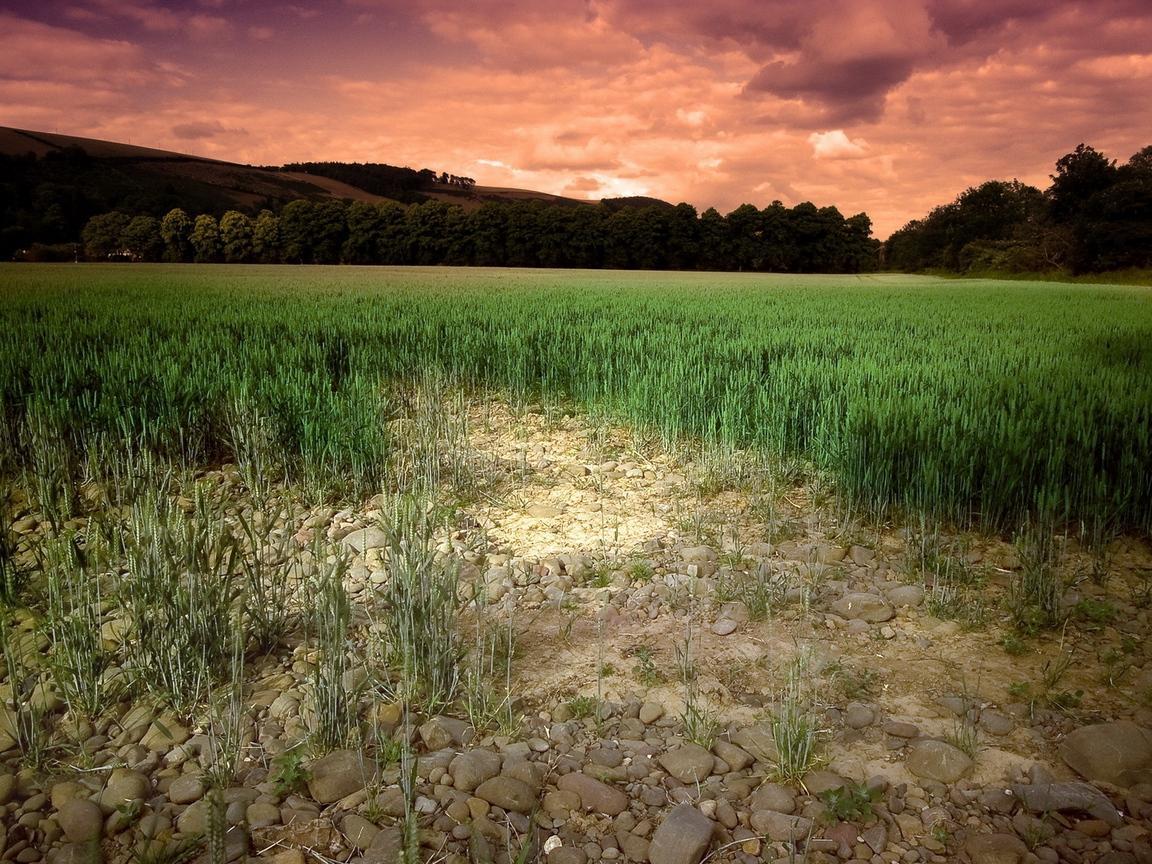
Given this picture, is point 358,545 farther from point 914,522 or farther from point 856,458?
point 914,522

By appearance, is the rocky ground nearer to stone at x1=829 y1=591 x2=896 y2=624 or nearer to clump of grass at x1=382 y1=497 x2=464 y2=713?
stone at x1=829 y1=591 x2=896 y2=624

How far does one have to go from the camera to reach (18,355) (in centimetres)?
761

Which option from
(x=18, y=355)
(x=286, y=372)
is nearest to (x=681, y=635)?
(x=286, y=372)

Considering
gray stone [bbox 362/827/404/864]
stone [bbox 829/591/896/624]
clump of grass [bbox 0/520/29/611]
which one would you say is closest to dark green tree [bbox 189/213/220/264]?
clump of grass [bbox 0/520/29/611]

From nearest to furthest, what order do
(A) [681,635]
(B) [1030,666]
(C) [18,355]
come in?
(B) [1030,666], (A) [681,635], (C) [18,355]

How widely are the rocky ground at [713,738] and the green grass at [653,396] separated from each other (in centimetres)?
58

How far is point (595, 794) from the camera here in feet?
8.09

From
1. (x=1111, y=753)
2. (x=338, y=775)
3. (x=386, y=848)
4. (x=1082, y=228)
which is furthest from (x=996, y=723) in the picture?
(x=1082, y=228)

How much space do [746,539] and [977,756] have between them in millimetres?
2288

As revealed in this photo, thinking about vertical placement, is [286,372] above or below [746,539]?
above

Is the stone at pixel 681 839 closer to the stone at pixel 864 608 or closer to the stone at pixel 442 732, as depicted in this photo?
the stone at pixel 442 732

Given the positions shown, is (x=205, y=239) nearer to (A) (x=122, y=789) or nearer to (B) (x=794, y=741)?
(A) (x=122, y=789)

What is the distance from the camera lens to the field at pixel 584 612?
2.41m

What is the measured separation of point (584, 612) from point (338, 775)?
1617 mm
